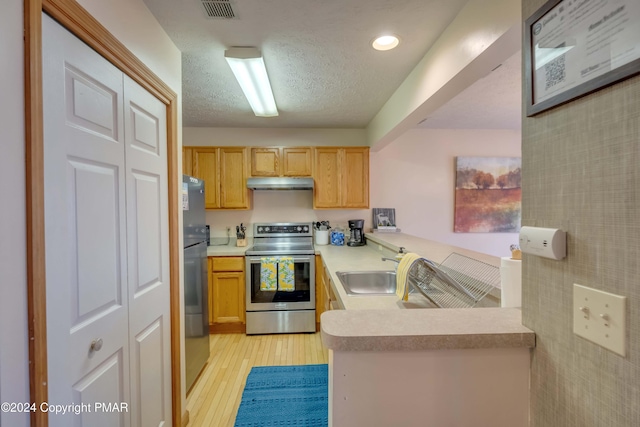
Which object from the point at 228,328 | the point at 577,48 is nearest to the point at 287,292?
the point at 228,328

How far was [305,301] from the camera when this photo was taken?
2957 mm

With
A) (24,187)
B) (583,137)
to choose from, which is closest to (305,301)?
(24,187)

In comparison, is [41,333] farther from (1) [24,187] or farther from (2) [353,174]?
(2) [353,174]

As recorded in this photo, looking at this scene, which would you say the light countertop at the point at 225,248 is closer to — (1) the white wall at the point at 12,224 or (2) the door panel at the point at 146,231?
(2) the door panel at the point at 146,231

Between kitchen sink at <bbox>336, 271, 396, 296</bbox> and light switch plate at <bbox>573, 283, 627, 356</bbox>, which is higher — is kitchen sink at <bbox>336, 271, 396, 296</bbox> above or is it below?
below

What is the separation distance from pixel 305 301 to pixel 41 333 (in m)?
2.36

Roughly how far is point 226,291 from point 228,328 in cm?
42

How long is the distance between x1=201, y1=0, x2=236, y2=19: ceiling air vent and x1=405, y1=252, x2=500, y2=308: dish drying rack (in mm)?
1549

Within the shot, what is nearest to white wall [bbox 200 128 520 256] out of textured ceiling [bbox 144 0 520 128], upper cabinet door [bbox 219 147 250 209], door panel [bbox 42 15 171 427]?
upper cabinet door [bbox 219 147 250 209]

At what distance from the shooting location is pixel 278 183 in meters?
3.14

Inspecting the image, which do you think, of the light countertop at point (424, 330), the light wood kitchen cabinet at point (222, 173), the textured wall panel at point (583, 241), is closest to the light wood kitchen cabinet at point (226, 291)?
the light wood kitchen cabinet at point (222, 173)

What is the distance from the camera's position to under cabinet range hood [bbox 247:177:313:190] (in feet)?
10.3

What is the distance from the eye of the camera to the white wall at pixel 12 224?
2.26ft

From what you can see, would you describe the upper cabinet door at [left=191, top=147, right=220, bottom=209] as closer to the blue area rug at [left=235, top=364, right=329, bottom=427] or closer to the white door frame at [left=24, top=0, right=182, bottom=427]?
the blue area rug at [left=235, top=364, right=329, bottom=427]
